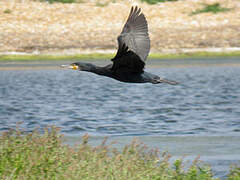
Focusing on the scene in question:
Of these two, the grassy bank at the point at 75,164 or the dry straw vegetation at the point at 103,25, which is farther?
the dry straw vegetation at the point at 103,25

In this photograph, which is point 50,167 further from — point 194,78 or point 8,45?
point 8,45

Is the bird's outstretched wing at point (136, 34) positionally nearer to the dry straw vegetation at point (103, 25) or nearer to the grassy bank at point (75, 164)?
the grassy bank at point (75, 164)

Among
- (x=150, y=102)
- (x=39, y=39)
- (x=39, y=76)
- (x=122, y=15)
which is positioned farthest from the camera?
(x=122, y=15)

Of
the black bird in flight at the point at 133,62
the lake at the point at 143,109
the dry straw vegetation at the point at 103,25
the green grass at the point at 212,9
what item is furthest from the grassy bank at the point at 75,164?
the green grass at the point at 212,9

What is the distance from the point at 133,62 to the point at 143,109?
32.8 ft

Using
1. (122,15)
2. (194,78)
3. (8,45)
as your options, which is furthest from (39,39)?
(194,78)

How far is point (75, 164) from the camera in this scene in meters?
9.02

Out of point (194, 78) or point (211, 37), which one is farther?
point (211, 37)

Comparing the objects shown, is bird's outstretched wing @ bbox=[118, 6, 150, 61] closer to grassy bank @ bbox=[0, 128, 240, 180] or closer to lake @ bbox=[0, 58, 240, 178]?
grassy bank @ bbox=[0, 128, 240, 180]

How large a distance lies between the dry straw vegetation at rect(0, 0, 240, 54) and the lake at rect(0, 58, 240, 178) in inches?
281

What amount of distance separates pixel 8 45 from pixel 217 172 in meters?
33.8

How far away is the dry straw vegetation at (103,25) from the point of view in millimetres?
44000

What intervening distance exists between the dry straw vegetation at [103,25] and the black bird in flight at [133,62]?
105 ft

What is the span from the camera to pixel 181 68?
38250mm
